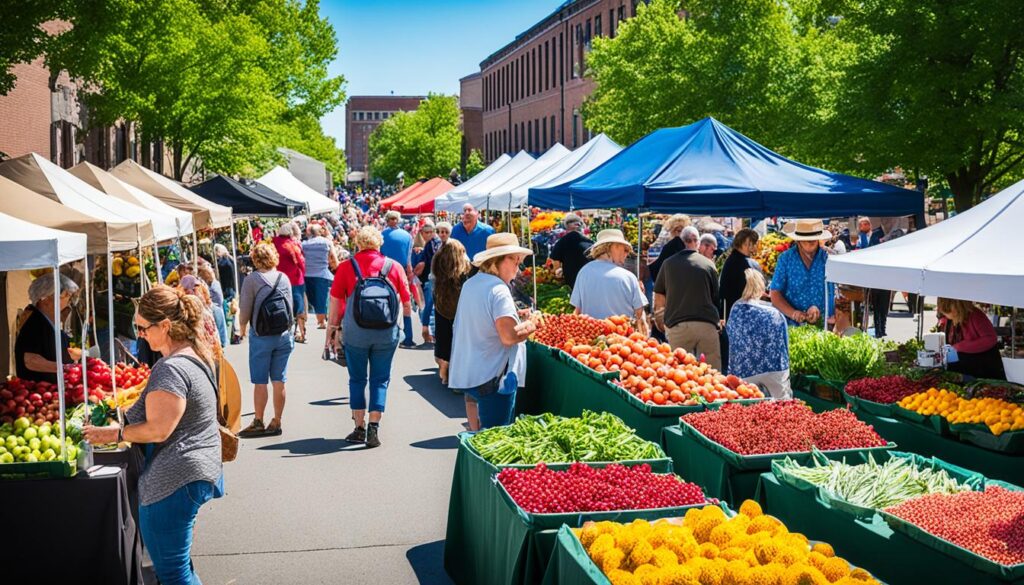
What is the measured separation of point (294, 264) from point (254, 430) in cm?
760

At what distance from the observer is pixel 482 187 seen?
81.7 ft

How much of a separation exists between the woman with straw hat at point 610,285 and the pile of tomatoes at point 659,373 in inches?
39.8

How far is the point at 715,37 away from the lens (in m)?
31.4

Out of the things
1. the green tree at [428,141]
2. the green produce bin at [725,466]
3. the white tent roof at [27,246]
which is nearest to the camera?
the white tent roof at [27,246]

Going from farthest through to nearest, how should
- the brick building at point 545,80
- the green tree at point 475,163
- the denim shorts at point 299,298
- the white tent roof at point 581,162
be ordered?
1. the green tree at point 475,163
2. the brick building at point 545,80
3. the white tent roof at point 581,162
4. the denim shorts at point 299,298

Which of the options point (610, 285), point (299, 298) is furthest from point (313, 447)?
point (299, 298)

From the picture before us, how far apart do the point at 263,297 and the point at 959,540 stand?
6945 millimetres

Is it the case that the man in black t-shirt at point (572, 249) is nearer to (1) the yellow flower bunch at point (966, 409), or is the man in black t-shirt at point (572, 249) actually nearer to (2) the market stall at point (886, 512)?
(1) the yellow flower bunch at point (966, 409)

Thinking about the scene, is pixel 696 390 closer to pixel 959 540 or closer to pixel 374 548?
pixel 374 548

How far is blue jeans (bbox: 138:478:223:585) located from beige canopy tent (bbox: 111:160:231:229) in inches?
433

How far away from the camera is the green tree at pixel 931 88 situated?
1892cm

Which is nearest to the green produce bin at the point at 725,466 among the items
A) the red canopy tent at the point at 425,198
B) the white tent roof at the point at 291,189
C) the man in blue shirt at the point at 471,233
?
the man in blue shirt at the point at 471,233

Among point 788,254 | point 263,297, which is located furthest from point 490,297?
point 788,254

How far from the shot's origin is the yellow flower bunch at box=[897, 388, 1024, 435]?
6.59m
